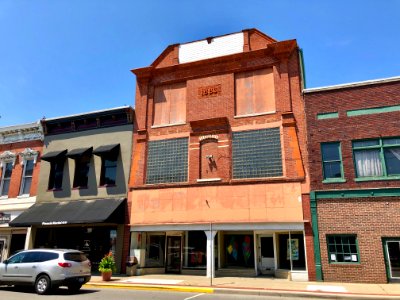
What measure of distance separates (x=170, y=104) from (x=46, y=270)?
1231 centimetres

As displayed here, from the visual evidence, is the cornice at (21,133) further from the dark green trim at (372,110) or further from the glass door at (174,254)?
the dark green trim at (372,110)

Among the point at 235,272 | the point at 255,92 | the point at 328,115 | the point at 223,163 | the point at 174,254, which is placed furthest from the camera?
the point at 174,254

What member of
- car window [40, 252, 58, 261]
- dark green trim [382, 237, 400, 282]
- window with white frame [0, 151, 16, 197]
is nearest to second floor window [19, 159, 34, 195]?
window with white frame [0, 151, 16, 197]

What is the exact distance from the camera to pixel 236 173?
18984mm

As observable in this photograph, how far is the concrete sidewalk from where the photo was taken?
489 inches

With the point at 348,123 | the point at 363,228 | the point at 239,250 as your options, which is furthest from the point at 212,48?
the point at 363,228

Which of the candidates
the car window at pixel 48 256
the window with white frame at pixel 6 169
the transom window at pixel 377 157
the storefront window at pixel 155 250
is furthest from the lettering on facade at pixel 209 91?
the window with white frame at pixel 6 169

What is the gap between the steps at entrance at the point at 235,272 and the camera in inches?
719

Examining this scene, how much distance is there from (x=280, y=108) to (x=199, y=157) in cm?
539

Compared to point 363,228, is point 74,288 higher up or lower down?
lower down

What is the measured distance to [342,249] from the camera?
16.1 m

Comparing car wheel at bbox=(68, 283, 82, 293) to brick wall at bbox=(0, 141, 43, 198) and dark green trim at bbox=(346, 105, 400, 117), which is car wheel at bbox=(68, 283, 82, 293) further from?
dark green trim at bbox=(346, 105, 400, 117)

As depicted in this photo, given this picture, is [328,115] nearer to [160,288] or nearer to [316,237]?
[316,237]

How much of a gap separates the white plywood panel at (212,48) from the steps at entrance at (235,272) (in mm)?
12825
